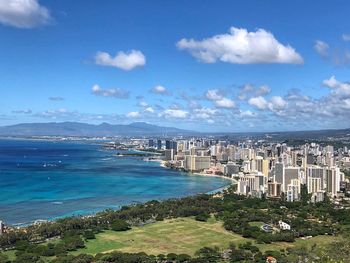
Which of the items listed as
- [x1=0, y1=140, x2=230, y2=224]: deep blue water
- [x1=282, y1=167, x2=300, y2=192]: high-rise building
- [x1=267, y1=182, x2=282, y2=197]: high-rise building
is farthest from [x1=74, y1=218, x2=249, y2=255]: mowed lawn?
[x1=282, y1=167, x2=300, y2=192]: high-rise building

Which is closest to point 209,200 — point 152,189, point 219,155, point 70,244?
point 152,189

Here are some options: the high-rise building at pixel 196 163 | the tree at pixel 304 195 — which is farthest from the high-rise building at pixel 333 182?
the high-rise building at pixel 196 163

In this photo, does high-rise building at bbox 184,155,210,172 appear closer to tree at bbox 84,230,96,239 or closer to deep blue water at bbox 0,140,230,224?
deep blue water at bbox 0,140,230,224

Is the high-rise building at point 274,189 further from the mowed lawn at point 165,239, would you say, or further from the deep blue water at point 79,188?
the mowed lawn at point 165,239

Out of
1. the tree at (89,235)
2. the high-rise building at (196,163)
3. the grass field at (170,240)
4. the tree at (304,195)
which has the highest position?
the high-rise building at (196,163)

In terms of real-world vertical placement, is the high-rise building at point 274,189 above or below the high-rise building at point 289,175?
below

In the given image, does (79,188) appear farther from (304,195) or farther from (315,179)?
(315,179)

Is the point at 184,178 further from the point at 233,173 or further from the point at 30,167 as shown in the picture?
the point at 30,167

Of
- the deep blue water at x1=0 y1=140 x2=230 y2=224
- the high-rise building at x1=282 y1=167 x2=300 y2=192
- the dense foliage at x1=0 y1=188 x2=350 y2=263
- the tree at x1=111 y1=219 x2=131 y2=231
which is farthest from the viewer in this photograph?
the high-rise building at x1=282 y1=167 x2=300 y2=192

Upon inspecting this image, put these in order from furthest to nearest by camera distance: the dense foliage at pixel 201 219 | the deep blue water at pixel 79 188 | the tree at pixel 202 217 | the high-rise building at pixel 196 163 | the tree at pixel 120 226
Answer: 1. the high-rise building at pixel 196 163
2. the deep blue water at pixel 79 188
3. the tree at pixel 202 217
4. the tree at pixel 120 226
5. the dense foliage at pixel 201 219
